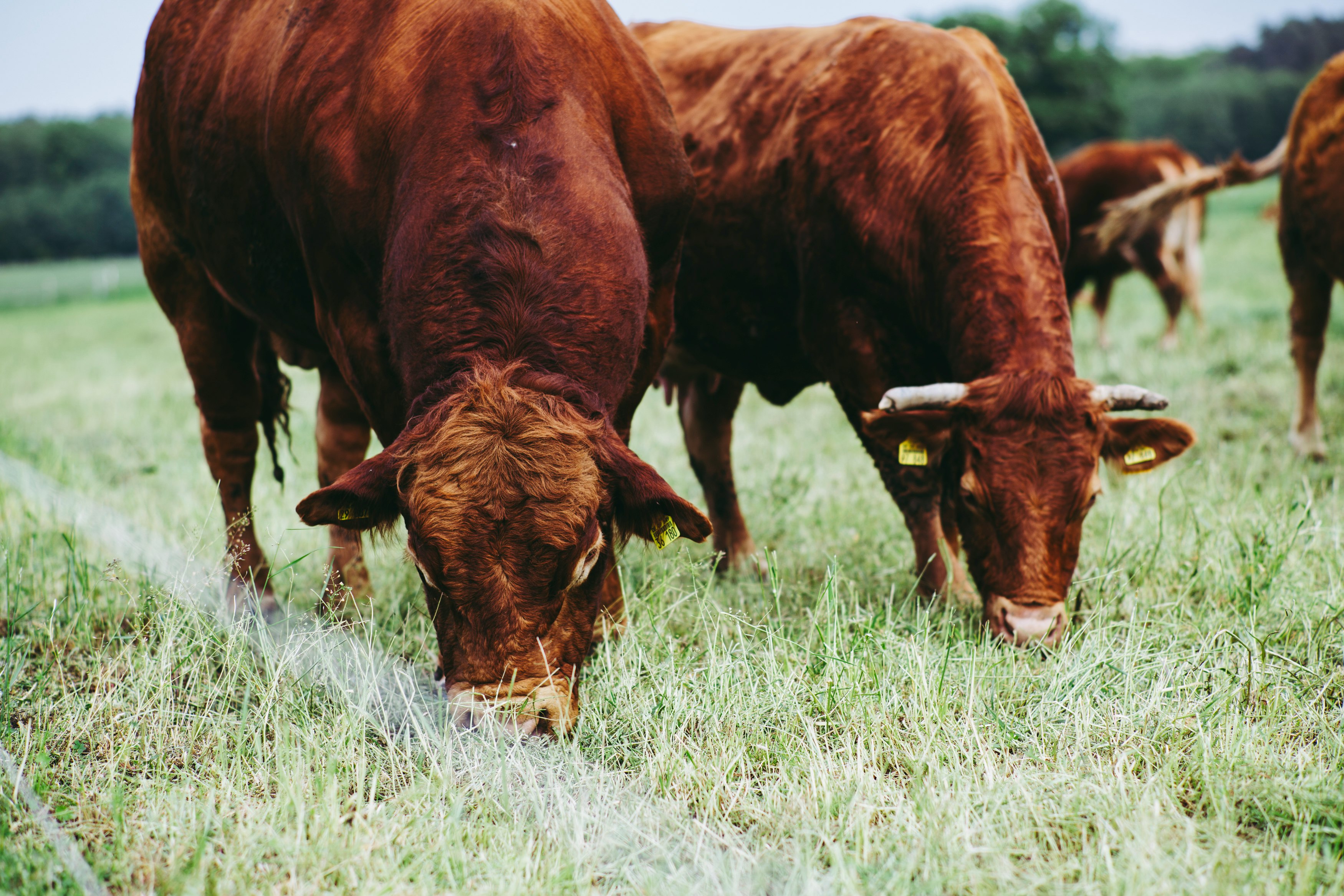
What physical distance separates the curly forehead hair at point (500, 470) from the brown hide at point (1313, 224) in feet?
16.5

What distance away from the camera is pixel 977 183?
11.0 feet

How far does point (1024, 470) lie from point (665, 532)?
1195mm

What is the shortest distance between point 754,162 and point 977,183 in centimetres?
100

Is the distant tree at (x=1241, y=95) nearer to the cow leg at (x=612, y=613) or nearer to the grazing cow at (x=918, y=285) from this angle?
the grazing cow at (x=918, y=285)

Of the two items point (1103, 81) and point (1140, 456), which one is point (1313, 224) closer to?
point (1140, 456)

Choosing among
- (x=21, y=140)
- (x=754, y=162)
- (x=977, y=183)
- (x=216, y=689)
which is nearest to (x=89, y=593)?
(x=216, y=689)

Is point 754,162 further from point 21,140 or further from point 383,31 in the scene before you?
point 21,140

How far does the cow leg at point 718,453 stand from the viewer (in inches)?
184

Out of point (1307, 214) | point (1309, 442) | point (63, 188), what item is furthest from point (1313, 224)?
point (63, 188)

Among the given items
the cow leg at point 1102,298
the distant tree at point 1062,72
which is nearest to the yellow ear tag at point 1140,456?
the cow leg at point 1102,298

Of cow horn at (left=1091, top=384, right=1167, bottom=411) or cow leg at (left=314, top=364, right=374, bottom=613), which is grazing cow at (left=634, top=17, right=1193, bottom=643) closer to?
cow horn at (left=1091, top=384, right=1167, bottom=411)

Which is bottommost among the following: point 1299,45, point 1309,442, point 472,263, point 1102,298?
point 1102,298

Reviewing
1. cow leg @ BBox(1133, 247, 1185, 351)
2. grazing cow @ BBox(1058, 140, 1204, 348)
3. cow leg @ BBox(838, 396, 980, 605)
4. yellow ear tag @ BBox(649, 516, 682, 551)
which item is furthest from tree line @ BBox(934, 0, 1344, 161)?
yellow ear tag @ BBox(649, 516, 682, 551)

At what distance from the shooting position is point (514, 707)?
2332 millimetres
